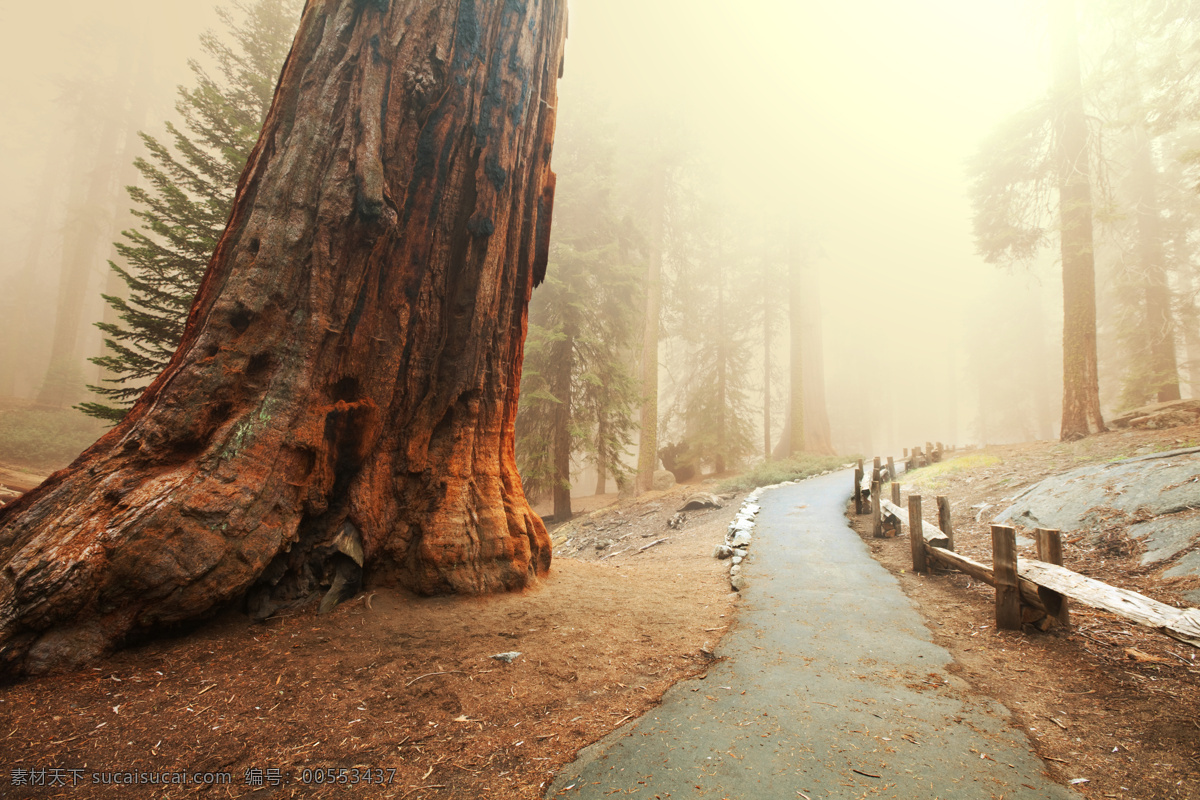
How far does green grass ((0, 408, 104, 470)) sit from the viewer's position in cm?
1530

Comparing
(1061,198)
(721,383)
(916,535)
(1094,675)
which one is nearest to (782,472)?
(721,383)

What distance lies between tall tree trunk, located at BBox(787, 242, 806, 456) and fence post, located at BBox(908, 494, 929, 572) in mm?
15931

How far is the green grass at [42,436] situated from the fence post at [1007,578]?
2444cm

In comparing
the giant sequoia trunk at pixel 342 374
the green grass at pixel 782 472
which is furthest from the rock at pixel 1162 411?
the giant sequoia trunk at pixel 342 374

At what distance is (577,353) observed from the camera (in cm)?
1440

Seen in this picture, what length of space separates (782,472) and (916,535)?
1141 cm

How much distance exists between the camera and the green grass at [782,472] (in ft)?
53.7

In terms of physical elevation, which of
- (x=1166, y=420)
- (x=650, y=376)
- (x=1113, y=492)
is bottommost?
(x=1113, y=492)

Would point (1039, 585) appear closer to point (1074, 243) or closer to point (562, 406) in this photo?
point (562, 406)

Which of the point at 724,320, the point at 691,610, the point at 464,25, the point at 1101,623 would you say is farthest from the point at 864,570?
the point at 724,320

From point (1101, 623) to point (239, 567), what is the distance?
7.10 meters

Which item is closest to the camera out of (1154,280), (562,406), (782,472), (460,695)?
(460,695)

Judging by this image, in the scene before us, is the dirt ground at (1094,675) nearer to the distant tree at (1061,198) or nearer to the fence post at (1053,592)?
the fence post at (1053,592)

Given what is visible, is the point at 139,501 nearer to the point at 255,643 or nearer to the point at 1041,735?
the point at 255,643
